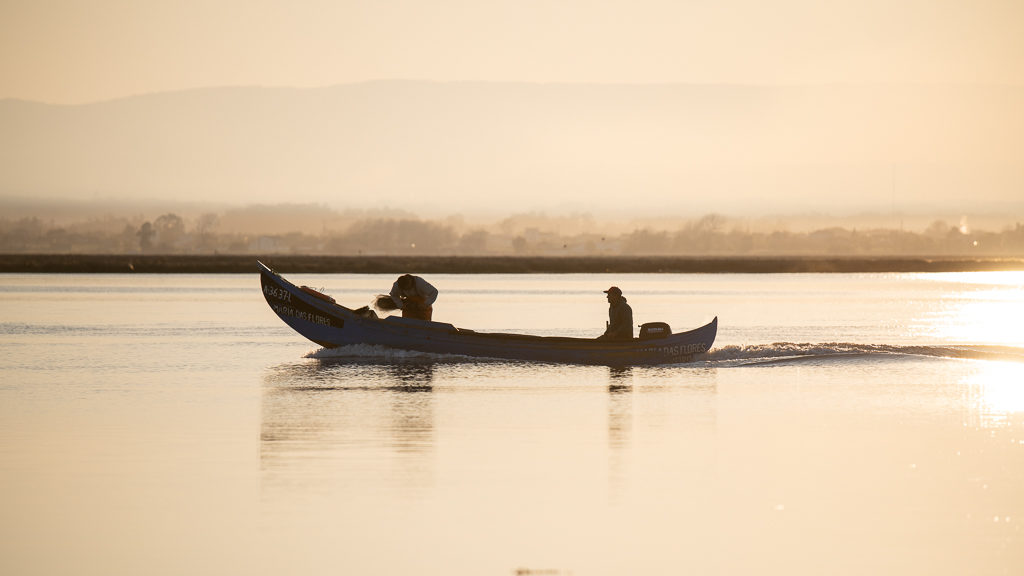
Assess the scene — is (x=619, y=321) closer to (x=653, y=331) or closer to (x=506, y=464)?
(x=653, y=331)

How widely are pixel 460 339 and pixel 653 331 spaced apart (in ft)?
16.3

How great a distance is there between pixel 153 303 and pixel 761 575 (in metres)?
68.2

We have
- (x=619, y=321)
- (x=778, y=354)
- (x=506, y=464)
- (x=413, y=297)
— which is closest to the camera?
(x=506, y=464)

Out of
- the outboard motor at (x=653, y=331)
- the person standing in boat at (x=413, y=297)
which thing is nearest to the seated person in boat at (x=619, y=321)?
the outboard motor at (x=653, y=331)

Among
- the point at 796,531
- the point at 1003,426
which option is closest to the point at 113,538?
the point at 796,531

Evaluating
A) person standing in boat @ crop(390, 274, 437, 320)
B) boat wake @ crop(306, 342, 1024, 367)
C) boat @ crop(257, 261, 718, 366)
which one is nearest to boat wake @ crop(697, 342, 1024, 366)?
boat wake @ crop(306, 342, 1024, 367)

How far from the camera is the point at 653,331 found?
107 ft

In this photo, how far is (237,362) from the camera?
34844 millimetres

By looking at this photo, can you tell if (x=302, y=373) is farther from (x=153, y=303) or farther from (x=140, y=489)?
(x=153, y=303)

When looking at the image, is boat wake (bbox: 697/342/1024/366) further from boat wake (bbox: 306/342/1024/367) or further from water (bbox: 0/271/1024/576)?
water (bbox: 0/271/1024/576)

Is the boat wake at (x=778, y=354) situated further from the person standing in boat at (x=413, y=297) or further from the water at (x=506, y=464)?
the person standing in boat at (x=413, y=297)

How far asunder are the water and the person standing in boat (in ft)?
4.00

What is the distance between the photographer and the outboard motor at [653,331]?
3234cm

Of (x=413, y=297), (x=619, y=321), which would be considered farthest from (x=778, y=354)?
(x=413, y=297)
